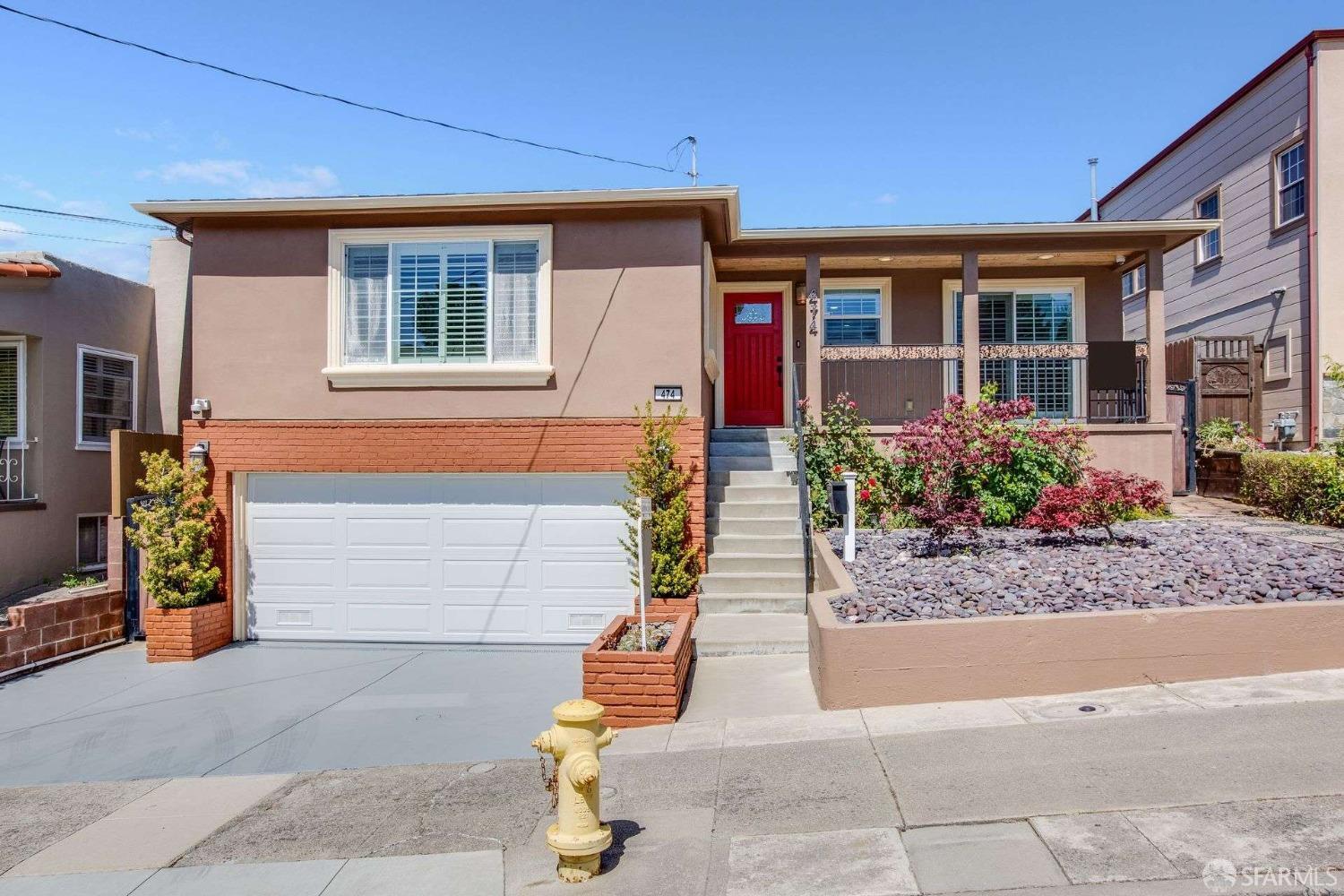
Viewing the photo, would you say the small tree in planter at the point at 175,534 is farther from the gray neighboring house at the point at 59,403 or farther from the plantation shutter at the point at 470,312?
the plantation shutter at the point at 470,312

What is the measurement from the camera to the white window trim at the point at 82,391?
37.4 feet

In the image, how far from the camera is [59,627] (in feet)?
30.6

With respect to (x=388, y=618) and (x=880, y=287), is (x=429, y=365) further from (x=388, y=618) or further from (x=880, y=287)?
(x=880, y=287)

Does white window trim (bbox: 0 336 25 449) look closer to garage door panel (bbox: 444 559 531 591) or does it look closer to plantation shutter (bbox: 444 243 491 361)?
plantation shutter (bbox: 444 243 491 361)

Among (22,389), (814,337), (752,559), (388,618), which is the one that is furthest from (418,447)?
(814,337)

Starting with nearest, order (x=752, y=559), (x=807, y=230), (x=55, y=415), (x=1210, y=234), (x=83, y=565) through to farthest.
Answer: (x=752, y=559) → (x=55, y=415) → (x=83, y=565) → (x=807, y=230) → (x=1210, y=234)

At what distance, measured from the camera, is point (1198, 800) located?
14.0 feet

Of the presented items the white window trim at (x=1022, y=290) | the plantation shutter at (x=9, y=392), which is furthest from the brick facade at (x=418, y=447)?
the white window trim at (x=1022, y=290)

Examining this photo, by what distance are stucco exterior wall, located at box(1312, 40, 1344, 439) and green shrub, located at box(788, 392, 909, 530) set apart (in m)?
7.50

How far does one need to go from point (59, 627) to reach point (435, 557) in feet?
12.6

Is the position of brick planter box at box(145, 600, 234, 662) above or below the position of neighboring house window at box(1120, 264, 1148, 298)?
below

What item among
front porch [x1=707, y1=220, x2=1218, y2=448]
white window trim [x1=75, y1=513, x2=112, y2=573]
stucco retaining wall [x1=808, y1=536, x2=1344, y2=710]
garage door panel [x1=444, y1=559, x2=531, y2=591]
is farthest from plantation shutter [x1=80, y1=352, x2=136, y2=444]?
stucco retaining wall [x1=808, y1=536, x2=1344, y2=710]

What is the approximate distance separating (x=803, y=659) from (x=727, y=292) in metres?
7.42

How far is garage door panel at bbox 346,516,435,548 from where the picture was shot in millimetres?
10195
